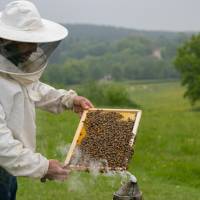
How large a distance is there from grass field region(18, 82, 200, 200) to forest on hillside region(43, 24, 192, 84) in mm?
51635

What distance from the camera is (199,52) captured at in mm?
53531

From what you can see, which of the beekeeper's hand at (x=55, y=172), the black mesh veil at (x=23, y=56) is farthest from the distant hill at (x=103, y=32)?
the beekeeper's hand at (x=55, y=172)

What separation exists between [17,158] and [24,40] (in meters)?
0.76

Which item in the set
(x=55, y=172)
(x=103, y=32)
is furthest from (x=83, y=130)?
(x=103, y=32)

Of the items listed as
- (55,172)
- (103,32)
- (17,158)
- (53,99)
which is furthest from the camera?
(103,32)

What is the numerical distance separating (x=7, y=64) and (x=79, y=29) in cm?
8512

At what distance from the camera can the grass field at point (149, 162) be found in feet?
23.8

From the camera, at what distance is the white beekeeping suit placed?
12.4 feet

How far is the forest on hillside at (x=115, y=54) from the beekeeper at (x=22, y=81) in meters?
60.2

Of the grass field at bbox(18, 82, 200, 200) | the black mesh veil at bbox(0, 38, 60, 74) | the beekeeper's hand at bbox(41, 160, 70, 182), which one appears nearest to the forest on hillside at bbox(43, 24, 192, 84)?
the grass field at bbox(18, 82, 200, 200)

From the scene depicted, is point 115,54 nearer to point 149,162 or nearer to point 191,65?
point 191,65

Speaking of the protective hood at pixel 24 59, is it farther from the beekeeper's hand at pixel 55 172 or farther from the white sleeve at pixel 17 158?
the beekeeper's hand at pixel 55 172

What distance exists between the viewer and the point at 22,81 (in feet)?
13.1

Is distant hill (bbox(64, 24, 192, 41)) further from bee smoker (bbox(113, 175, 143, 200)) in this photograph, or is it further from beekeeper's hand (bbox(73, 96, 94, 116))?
bee smoker (bbox(113, 175, 143, 200))
